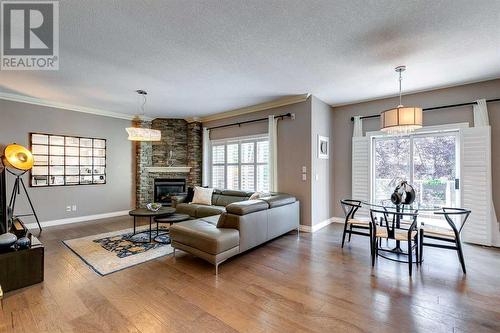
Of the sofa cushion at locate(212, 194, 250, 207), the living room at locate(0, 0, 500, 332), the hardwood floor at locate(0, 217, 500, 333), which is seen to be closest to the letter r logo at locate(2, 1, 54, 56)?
the living room at locate(0, 0, 500, 332)

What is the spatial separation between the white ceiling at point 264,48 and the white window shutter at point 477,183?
97cm

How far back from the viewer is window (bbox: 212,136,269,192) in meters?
5.62

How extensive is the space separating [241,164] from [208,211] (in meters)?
1.67

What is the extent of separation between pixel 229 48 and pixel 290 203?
9.24 ft

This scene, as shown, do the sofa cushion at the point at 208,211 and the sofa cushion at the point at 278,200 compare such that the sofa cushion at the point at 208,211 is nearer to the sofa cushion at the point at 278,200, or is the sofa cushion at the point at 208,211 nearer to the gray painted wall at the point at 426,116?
the sofa cushion at the point at 278,200

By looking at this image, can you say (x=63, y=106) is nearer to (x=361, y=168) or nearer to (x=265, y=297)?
(x=265, y=297)

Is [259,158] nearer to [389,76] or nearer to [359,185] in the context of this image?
[359,185]

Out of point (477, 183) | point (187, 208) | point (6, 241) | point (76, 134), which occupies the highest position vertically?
point (76, 134)

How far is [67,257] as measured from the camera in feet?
11.0

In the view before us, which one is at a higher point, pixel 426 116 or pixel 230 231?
pixel 426 116

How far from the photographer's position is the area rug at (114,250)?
3.07 meters

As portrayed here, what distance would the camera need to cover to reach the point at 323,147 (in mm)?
5094

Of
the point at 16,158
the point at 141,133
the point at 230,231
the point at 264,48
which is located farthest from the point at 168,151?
the point at 264,48

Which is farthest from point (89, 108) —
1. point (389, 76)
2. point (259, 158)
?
point (389, 76)
